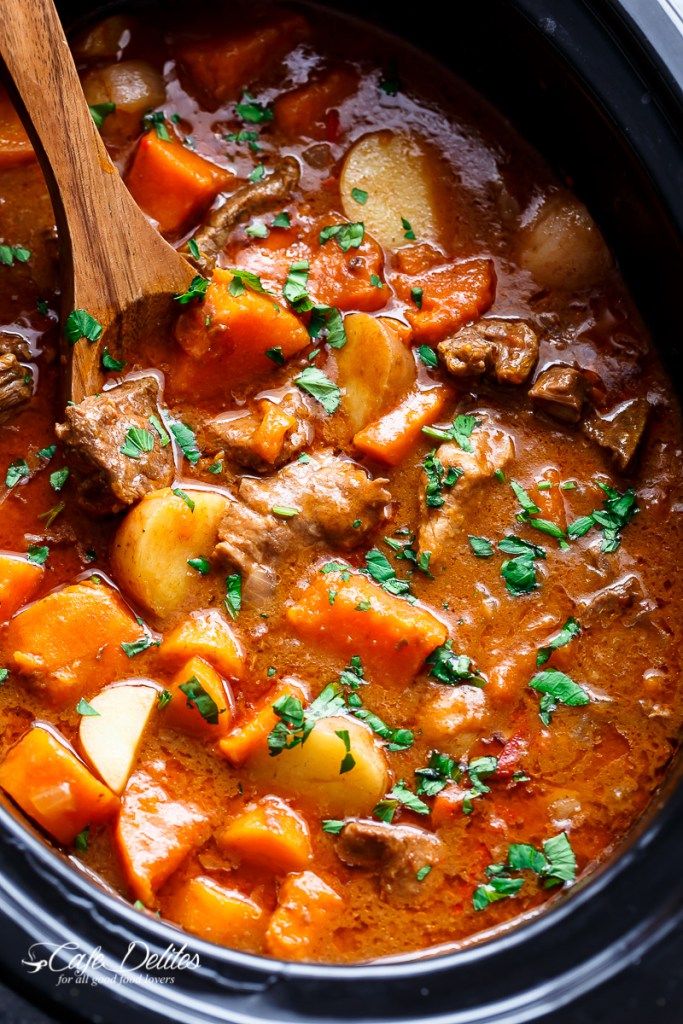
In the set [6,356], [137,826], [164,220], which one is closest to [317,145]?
[164,220]

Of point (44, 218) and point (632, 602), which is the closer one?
point (632, 602)

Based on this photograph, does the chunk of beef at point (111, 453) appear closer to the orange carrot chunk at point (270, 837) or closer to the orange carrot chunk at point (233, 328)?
the orange carrot chunk at point (233, 328)

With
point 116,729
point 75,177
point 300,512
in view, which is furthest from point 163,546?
point 75,177

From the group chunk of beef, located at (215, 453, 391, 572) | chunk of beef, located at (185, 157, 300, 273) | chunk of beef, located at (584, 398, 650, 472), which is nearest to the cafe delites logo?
chunk of beef, located at (215, 453, 391, 572)

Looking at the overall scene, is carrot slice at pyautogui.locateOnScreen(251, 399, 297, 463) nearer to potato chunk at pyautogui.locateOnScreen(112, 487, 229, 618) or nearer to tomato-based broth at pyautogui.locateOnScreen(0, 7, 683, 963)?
tomato-based broth at pyautogui.locateOnScreen(0, 7, 683, 963)

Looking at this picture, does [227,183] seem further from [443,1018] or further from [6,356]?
[443,1018]

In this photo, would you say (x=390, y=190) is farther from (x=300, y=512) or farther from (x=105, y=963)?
(x=105, y=963)

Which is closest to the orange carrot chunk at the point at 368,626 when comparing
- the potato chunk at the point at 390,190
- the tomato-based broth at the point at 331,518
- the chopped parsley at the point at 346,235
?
the tomato-based broth at the point at 331,518
